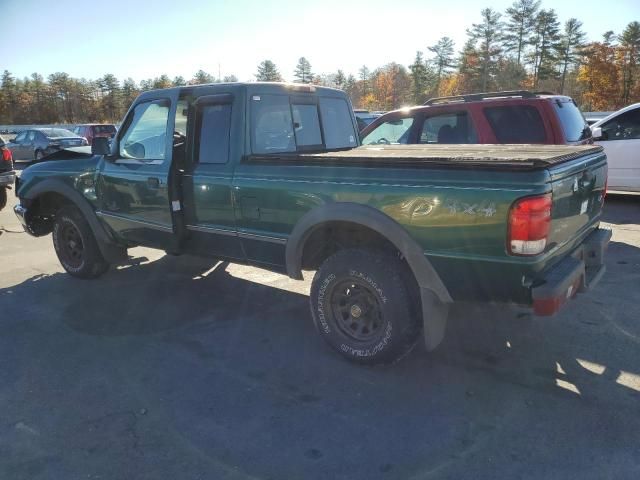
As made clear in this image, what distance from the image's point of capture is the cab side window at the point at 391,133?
725 cm

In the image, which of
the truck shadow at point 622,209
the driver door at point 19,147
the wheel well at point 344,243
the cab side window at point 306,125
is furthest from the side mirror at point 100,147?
the driver door at point 19,147

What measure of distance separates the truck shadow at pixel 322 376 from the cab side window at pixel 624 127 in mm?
4835

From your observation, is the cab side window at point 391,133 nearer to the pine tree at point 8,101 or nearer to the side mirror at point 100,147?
the side mirror at point 100,147

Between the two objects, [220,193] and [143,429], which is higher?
[220,193]

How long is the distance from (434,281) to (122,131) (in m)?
3.45

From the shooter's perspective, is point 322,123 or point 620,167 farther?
point 620,167

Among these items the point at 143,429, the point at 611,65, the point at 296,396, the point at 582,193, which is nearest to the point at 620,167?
the point at 582,193

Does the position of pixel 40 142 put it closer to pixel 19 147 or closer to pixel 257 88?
pixel 19 147

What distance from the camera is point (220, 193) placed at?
13.0 feet

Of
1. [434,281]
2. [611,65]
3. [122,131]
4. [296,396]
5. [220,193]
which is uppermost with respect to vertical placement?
[611,65]

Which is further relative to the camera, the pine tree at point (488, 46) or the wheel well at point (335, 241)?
the pine tree at point (488, 46)

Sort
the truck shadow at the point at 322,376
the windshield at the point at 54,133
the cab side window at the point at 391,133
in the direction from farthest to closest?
the windshield at the point at 54,133, the cab side window at the point at 391,133, the truck shadow at the point at 322,376

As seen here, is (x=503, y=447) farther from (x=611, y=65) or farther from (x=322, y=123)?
(x=611, y=65)

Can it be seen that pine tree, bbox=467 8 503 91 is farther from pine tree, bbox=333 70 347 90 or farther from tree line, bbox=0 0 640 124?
pine tree, bbox=333 70 347 90
